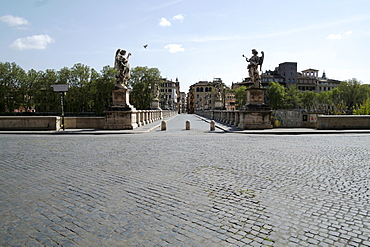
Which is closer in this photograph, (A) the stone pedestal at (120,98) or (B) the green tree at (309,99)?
(A) the stone pedestal at (120,98)

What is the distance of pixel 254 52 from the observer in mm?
21969

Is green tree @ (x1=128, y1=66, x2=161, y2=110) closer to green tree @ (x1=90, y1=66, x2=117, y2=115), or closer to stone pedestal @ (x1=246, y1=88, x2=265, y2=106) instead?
green tree @ (x1=90, y1=66, x2=117, y2=115)

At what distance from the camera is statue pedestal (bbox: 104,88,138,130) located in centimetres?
2167

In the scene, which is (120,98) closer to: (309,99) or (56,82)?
(56,82)

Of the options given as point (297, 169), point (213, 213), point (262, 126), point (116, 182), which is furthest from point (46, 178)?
point (262, 126)

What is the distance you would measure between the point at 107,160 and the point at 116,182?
112 inches

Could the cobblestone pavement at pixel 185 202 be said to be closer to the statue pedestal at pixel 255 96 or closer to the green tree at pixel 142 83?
the statue pedestal at pixel 255 96

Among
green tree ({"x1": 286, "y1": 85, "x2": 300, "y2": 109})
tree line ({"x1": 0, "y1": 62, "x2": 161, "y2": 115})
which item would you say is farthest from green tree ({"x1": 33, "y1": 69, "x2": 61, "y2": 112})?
green tree ({"x1": 286, "y1": 85, "x2": 300, "y2": 109})

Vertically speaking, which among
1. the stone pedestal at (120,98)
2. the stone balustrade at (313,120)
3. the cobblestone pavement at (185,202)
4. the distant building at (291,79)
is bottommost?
the cobblestone pavement at (185,202)

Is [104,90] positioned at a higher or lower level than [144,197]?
higher

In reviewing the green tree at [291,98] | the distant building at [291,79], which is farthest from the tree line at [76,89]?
the distant building at [291,79]

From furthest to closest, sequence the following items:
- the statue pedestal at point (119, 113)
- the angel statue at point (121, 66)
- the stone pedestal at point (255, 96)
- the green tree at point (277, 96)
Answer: the green tree at point (277, 96), the angel statue at point (121, 66), the statue pedestal at point (119, 113), the stone pedestal at point (255, 96)

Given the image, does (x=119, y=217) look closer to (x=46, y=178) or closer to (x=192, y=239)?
(x=192, y=239)

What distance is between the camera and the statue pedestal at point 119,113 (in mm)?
21672
